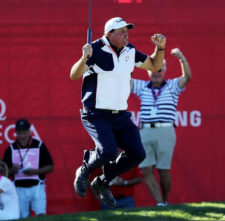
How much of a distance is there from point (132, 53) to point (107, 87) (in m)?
0.44

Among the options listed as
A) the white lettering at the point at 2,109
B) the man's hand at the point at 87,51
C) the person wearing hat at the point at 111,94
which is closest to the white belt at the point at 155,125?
the white lettering at the point at 2,109

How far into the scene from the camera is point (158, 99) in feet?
37.0

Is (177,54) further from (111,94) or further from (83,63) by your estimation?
(83,63)

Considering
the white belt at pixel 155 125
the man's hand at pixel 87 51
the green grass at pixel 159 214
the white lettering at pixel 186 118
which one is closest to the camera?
the man's hand at pixel 87 51

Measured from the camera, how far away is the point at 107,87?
8430mm

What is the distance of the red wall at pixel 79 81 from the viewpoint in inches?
445

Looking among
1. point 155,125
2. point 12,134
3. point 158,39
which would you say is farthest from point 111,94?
point 12,134

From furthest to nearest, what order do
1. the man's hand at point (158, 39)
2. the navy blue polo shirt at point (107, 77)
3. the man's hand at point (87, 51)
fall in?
the man's hand at point (158, 39) → the navy blue polo shirt at point (107, 77) → the man's hand at point (87, 51)

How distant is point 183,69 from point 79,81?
132cm

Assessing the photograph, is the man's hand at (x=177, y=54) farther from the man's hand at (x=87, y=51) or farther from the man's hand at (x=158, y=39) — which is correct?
the man's hand at (x=87, y=51)

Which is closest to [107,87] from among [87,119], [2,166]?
[87,119]

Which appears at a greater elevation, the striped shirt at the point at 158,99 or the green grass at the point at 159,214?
the striped shirt at the point at 158,99

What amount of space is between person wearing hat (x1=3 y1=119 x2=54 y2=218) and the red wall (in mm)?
272

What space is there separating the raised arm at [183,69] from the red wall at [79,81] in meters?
0.45
